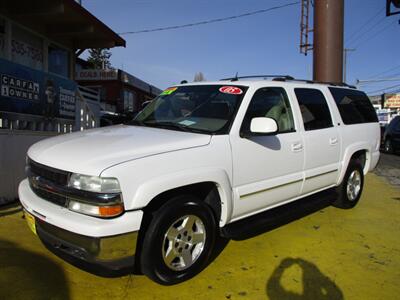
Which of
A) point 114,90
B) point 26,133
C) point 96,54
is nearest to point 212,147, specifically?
→ point 26,133

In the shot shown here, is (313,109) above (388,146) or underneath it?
above

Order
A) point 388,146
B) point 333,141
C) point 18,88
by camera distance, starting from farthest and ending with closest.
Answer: point 388,146, point 18,88, point 333,141

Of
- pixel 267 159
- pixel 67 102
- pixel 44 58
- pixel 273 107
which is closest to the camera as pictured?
pixel 267 159

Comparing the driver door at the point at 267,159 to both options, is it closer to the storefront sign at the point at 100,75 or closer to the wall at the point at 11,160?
the wall at the point at 11,160

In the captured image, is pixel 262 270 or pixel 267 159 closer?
pixel 262 270

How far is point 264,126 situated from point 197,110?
0.79 meters

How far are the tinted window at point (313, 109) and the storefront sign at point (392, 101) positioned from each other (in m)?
55.7

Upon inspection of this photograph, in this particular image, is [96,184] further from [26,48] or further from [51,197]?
[26,48]

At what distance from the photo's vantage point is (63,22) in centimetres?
959

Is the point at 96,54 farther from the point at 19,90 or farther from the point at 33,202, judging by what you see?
the point at 33,202

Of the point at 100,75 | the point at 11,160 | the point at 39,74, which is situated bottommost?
the point at 11,160

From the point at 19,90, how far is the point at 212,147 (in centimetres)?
429

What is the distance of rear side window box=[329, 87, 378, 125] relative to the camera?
18.1 feet

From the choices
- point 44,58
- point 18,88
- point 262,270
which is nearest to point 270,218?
point 262,270
